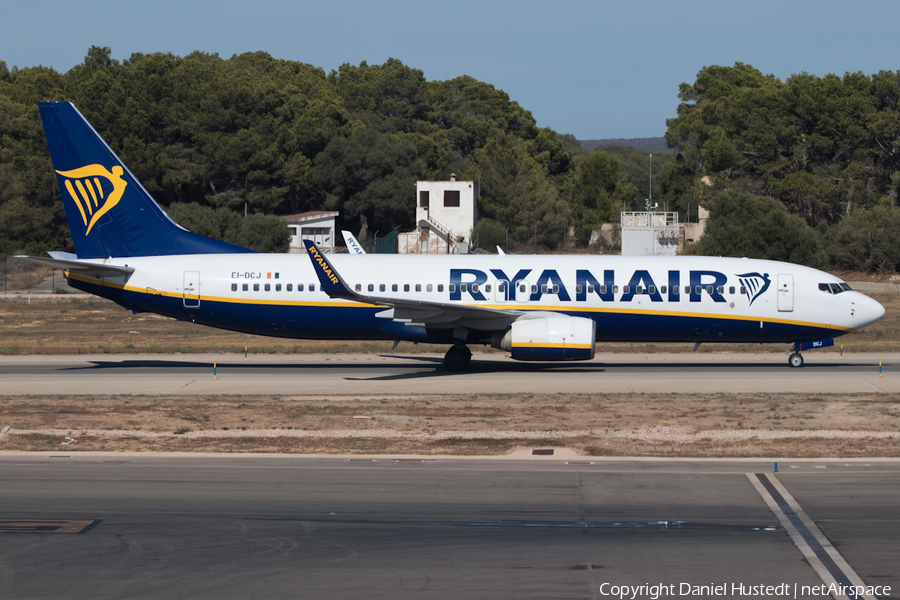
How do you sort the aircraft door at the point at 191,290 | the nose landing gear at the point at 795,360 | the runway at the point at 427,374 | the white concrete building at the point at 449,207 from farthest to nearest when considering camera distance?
the white concrete building at the point at 449,207
the nose landing gear at the point at 795,360
the aircraft door at the point at 191,290
the runway at the point at 427,374

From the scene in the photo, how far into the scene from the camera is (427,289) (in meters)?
29.7

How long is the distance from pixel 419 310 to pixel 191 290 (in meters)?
7.62

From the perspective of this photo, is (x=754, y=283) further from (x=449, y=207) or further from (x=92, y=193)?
(x=449, y=207)

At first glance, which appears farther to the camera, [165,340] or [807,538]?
[165,340]

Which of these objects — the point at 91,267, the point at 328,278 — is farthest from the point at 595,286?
the point at 91,267

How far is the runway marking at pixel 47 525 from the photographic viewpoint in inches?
482

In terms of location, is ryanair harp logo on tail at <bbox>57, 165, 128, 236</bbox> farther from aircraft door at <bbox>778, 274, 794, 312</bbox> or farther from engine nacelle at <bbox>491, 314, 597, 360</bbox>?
aircraft door at <bbox>778, 274, 794, 312</bbox>

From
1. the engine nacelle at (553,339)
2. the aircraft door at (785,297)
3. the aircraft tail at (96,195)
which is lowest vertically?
the engine nacelle at (553,339)

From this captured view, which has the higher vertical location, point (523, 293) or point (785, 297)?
point (523, 293)

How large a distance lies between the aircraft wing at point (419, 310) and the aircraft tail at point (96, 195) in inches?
241

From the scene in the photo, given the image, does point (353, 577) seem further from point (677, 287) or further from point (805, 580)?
point (677, 287)

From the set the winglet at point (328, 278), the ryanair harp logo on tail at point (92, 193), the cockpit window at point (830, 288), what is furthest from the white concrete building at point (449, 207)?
the winglet at point (328, 278)

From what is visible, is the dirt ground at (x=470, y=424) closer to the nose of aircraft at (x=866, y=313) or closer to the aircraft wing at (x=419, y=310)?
the aircraft wing at (x=419, y=310)

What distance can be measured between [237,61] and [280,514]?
15973cm
